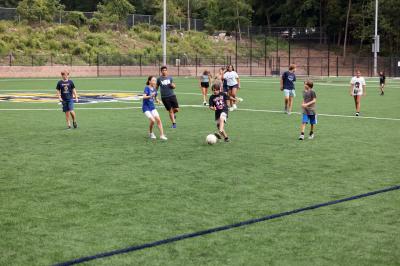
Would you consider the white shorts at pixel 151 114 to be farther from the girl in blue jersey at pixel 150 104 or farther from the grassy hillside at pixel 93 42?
the grassy hillside at pixel 93 42

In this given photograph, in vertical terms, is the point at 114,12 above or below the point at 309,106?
above

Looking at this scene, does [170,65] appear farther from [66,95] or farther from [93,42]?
[66,95]

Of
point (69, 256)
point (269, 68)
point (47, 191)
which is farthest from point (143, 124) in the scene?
point (269, 68)

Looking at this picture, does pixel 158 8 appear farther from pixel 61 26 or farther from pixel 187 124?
pixel 187 124

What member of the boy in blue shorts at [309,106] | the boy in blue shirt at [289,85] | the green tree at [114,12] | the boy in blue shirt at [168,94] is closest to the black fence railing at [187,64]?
the green tree at [114,12]

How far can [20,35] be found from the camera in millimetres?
67500

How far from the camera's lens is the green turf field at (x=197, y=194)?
21.5 ft

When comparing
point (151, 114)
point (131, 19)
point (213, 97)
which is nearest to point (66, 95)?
point (151, 114)

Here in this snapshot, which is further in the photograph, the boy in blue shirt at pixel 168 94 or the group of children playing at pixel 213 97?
the boy in blue shirt at pixel 168 94

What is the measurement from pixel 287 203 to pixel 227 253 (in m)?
2.35

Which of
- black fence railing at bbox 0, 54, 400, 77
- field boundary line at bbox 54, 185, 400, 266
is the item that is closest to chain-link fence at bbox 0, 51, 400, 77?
black fence railing at bbox 0, 54, 400, 77

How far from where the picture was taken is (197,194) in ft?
30.0

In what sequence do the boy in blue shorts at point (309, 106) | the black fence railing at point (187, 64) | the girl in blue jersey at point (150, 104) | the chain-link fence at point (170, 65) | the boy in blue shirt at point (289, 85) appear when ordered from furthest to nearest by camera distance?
the black fence railing at point (187, 64) → the chain-link fence at point (170, 65) → the boy in blue shirt at point (289, 85) → the girl in blue jersey at point (150, 104) → the boy in blue shorts at point (309, 106)

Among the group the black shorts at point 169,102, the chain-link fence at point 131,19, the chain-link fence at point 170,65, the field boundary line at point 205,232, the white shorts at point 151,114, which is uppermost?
the chain-link fence at point 131,19
